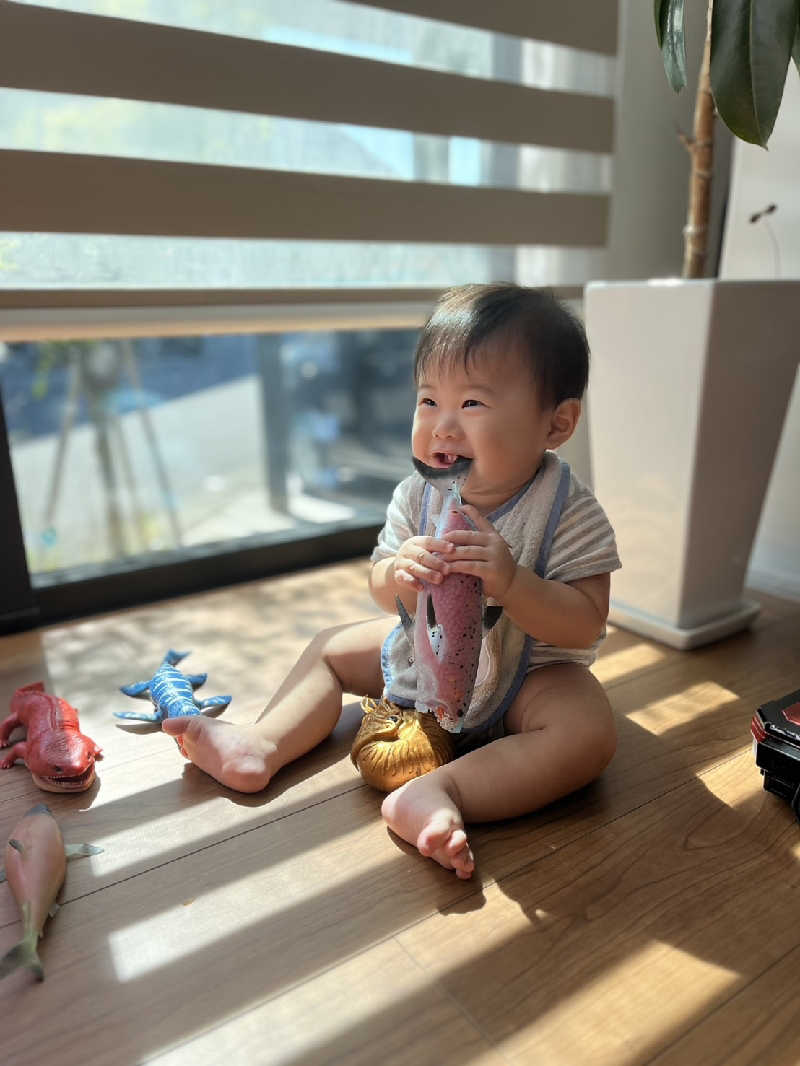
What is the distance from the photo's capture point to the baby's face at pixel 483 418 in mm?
868

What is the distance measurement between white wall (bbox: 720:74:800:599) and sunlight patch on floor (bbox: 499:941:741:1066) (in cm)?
103

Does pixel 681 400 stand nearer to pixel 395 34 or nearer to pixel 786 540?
pixel 786 540

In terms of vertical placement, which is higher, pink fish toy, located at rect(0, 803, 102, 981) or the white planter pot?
the white planter pot

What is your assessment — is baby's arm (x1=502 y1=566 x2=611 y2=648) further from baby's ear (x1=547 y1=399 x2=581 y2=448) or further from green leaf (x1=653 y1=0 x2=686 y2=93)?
green leaf (x1=653 y1=0 x2=686 y2=93)

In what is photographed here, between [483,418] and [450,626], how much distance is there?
0.22 meters

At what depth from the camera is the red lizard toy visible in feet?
3.12

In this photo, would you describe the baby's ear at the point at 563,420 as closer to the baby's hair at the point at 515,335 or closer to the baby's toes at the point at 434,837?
the baby's hair at the point at 515,335

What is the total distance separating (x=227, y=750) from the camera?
94 centimetres

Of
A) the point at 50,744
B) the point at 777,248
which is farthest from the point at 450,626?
the point at 777,248

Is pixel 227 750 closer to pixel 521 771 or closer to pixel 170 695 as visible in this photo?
pixel 170 695

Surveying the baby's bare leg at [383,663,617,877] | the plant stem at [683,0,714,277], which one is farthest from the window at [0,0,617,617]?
the baby's bare leg at [383,663,617,877]

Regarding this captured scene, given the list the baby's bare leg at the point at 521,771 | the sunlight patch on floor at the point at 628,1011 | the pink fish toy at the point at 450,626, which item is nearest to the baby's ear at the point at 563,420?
the pink fish toy at the point at 450,626

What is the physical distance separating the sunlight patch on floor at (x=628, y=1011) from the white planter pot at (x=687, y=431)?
2.25ft

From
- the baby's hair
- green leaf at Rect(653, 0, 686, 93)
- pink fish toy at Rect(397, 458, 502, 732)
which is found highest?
green leaf at Rect(653, 0, 686, 93)
